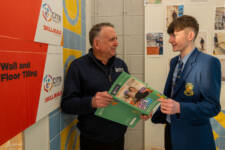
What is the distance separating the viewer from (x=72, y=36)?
1.60 m

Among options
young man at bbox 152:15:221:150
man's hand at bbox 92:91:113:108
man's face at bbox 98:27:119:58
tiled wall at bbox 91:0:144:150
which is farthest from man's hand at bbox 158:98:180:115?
tiled wall at bbox 91:0:144:150

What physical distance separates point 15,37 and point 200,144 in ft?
4.17

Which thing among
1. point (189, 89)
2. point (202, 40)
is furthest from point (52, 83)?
point (202, 40)

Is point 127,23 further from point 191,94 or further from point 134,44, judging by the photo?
point 191,94

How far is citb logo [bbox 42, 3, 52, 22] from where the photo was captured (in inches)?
42.2

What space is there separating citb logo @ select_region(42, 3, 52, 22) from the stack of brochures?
554 mm

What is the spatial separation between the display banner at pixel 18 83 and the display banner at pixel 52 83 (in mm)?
63

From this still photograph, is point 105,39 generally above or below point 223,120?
above

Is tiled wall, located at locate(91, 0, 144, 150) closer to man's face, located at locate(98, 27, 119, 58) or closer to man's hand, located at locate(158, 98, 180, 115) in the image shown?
man's face, located at locate(98, 27, 119, 58)

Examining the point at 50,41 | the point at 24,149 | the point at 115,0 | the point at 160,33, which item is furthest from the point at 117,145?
the point at 115,0

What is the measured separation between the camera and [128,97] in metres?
1.14

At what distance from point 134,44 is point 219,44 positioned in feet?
3.09

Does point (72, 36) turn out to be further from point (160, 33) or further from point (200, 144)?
point (200, 144)

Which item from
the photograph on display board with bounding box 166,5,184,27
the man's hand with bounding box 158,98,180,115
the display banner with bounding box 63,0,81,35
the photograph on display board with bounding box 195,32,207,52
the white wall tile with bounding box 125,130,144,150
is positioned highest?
the photograph on display board with bounding box 166,5,184,27
